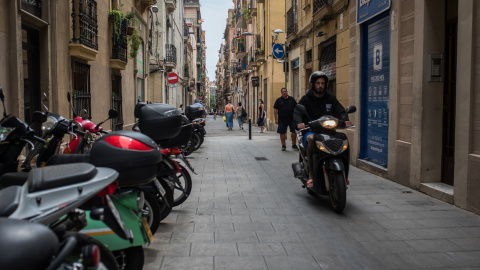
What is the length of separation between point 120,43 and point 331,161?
9844mm

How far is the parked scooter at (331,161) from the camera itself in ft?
18.7

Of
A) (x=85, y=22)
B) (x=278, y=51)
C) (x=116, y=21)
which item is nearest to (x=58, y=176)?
(x=85, y=22)

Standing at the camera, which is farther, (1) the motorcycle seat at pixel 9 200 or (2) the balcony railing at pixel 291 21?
(2) the balcony railing at pixel 291 21

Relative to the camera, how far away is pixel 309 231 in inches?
197

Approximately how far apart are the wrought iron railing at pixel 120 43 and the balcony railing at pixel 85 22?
2131mm

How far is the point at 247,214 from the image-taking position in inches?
229

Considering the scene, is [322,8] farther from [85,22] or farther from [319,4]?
[85,22]

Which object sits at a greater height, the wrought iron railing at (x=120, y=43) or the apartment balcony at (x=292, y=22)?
the apartment balcony at (x=292, y=22)

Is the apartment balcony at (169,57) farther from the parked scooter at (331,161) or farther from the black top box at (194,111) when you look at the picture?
the parked scooter at (331,161)

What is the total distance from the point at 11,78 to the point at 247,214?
4.24 meters

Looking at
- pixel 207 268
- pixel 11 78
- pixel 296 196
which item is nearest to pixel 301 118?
pixel 296 196

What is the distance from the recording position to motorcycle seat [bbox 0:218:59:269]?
1.68 m

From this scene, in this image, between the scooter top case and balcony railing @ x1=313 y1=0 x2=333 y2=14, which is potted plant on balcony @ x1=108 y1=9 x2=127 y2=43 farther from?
the scooter top case

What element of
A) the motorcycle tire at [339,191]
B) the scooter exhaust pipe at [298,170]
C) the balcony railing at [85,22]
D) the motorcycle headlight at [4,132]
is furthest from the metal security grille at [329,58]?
the motorcycle headlight at [4,132]
